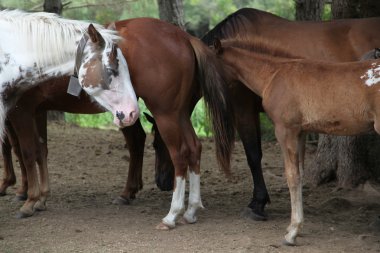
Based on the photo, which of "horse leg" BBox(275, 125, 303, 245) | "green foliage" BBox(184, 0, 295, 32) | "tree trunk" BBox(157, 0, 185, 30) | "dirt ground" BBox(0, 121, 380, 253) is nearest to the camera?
"horse leg" BBox(275, 125, 303, 245)

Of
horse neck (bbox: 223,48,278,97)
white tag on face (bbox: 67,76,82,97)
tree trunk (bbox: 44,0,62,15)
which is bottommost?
white tag on face (bbox: 67,76,82,97)

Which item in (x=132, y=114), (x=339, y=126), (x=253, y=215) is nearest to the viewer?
(x=339, y=126)

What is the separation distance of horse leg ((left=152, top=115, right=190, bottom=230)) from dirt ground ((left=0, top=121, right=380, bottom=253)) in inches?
4.5

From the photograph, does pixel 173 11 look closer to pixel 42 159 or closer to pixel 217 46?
pixel 42 159

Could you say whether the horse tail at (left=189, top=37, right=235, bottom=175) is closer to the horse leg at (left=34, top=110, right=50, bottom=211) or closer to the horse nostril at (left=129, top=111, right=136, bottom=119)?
the horse nostril at (left=129, top=111, right=136, bottom=119)

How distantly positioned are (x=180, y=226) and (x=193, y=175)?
445 mm

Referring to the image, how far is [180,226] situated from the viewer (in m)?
5.68

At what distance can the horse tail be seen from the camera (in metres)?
5.61

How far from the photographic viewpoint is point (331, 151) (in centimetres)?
729

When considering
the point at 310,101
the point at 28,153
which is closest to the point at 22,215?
the point at 28,153

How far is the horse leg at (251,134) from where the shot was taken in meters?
5.96

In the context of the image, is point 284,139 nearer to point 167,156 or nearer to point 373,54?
point 373,54

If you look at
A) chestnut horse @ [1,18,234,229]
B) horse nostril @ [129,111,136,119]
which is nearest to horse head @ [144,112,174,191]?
chestnut horse @ [1,18,234,229]

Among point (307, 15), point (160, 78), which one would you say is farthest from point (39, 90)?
point (307, 15)
